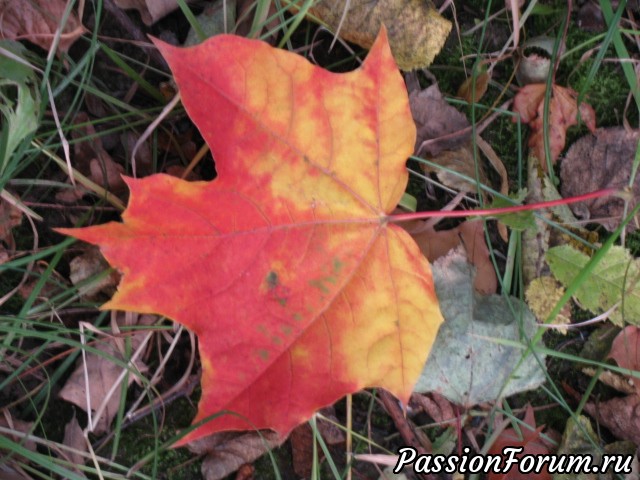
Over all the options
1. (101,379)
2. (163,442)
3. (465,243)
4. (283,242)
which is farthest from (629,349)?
(101,379)

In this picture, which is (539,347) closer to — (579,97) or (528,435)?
(528,435)

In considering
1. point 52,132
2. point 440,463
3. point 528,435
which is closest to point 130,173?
point 52,132

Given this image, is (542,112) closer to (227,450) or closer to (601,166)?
Answer: (601,166)

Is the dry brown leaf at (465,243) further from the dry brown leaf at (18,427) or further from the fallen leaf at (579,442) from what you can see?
the dry brown leaf at (18,427)

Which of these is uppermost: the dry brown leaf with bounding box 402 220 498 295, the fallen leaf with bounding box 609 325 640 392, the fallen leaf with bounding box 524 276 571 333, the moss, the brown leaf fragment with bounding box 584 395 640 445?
the dry brown leaf with bounding box 402 220 498 295

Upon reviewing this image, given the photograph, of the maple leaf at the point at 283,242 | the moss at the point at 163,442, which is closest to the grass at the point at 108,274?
the moss at the point at 163,442

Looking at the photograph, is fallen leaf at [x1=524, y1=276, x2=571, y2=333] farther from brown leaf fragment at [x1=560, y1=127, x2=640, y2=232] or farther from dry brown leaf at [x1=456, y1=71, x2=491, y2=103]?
dry brown leaf at [x1=456, y1=71, x2=491, y2=103]

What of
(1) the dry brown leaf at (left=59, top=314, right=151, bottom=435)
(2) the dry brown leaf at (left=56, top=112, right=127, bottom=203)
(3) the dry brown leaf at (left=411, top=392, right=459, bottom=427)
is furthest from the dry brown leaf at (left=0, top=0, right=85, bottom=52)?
(3) the dry brown leaf at (left=411, top=392, right=459, bottom=427)
